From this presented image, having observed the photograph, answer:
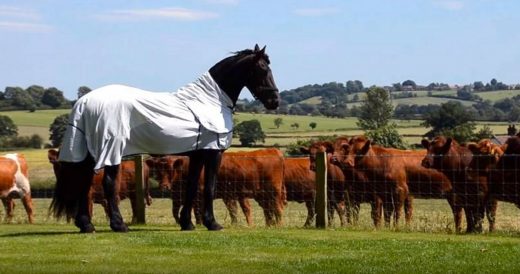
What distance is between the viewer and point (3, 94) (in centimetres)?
9588

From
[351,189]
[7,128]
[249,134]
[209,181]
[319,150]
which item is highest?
[7,128]

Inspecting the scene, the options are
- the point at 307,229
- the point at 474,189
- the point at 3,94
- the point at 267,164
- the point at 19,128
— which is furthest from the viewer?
the point at 3,94

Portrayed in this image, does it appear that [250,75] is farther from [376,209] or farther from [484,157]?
[484,157]

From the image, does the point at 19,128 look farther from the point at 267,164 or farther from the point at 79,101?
the point at 79,101

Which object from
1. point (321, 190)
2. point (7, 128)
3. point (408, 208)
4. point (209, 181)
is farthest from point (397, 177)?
point (7, 128)

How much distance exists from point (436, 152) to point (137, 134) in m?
7.10

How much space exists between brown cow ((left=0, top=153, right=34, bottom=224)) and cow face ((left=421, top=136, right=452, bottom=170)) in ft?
30.4

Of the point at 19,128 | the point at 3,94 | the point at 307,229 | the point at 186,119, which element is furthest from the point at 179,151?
the point at 3,94

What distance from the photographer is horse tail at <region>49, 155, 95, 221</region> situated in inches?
699

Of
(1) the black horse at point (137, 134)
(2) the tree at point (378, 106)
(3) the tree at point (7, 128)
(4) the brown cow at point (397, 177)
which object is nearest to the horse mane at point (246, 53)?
(1) the black horse at point (137, 134)

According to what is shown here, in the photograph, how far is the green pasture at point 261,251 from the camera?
13.4m

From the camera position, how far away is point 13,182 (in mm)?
25391

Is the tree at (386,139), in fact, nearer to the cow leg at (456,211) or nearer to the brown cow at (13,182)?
the brown cow at (13,182)

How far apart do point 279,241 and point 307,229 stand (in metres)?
3.17
